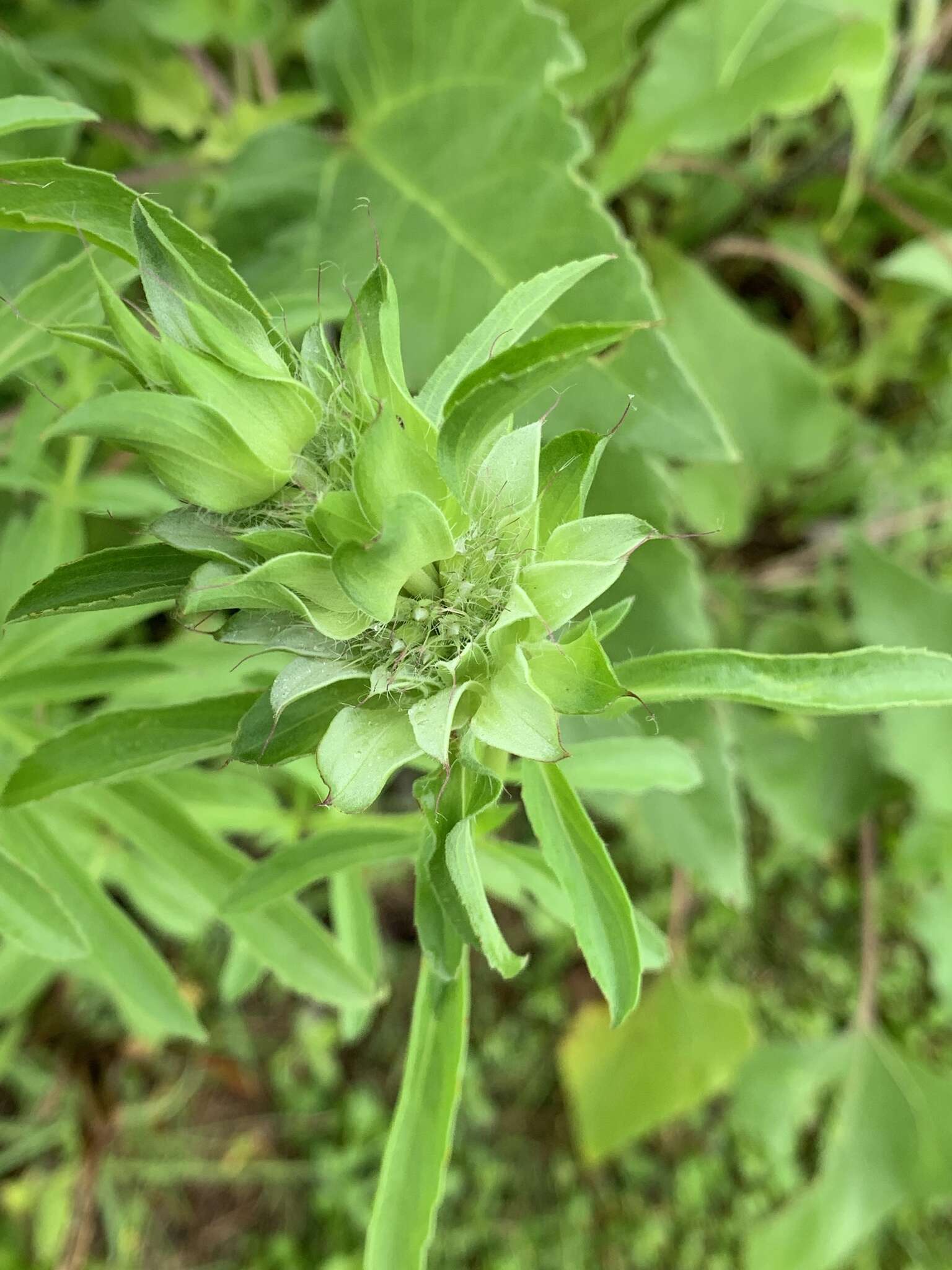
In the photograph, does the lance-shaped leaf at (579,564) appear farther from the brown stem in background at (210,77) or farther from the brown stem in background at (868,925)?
the brown stem in background at (868,925)

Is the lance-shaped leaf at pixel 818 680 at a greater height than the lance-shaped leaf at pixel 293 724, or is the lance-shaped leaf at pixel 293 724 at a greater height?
the lance-shaped leaf at pixel 293 724

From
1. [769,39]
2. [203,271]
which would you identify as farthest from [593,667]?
[769,39]

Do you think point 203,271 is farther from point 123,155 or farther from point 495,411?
point 123,155

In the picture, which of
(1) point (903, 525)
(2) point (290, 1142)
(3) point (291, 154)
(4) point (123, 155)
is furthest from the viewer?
(2) point (290, 1142)

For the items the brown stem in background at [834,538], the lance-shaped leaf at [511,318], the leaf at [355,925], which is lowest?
the brown stem in background at [834,538]

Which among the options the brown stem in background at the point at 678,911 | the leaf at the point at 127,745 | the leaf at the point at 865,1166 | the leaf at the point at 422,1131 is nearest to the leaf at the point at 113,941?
the leaf at the point at 127,745

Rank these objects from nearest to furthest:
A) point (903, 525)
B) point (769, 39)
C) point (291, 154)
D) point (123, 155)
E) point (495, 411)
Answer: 1. point (495, 411)
2. point (291, 154)
3. point (769, 39)
4. point (123, 155)
5. point (903, 525)

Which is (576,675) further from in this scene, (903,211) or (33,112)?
(903,211)

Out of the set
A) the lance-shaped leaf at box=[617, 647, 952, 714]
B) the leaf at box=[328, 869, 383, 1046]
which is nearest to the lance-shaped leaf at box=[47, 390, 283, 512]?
the lance-shaped leaf at box=[617, 647, 952, 714]
